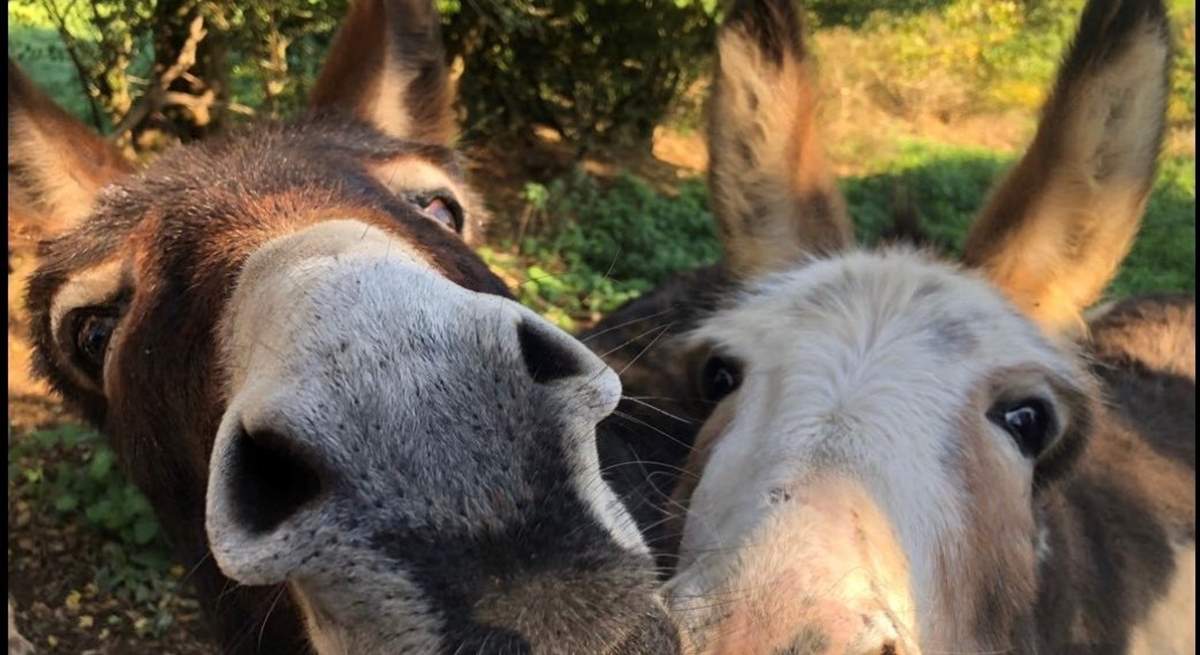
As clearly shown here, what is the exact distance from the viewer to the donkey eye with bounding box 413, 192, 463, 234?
2.41 m

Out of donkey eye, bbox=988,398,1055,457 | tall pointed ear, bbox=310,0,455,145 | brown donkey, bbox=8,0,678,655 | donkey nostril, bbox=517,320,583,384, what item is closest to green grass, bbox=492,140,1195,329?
tall pointed ear, bbox=310,0,455,145

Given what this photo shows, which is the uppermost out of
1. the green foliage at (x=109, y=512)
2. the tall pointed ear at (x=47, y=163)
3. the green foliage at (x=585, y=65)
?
the tall pointed ear at (x=47, y=163)

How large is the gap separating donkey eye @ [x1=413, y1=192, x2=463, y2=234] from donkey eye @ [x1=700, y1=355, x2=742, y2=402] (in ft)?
2.37

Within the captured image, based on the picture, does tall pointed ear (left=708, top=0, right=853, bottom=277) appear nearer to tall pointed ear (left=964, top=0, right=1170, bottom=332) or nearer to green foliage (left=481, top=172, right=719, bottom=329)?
tall pointed ear (left=964, top=0, right=1170, bottom=332)

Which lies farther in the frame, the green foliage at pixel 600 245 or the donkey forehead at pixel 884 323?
the green foliage at pixel 600 245

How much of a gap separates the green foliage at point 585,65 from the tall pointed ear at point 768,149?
636 centimetres

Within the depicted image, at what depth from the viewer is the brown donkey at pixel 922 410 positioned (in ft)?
5.62

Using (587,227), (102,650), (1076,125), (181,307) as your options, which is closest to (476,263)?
(181,307)

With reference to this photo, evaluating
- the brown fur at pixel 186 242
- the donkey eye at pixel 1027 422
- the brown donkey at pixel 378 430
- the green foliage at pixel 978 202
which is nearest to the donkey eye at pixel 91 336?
the brown fur at pixel 186 242

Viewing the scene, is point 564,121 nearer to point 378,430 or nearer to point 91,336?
point 91,336

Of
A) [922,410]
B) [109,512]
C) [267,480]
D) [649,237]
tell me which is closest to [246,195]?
[267,480]

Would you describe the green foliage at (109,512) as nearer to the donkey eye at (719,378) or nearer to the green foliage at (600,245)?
the green foliage at (600,245)

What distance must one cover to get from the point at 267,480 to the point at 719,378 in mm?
1286

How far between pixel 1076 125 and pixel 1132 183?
0.22 m
